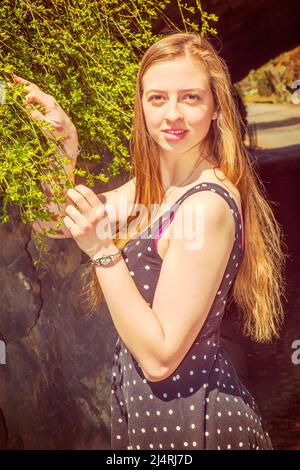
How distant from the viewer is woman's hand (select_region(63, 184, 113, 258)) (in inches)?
60.7

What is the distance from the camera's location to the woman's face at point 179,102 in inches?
65.2

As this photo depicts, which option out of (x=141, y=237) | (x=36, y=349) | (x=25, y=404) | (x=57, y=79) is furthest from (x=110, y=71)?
(x=25, y=404)

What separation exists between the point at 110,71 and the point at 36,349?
50.2 inches

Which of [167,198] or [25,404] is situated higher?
[167,198]

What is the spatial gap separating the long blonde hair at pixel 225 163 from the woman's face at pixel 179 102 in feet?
0.07

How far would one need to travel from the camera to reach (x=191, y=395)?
164 cm

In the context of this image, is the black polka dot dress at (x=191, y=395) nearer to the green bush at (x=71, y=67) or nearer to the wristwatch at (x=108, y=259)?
the wristwatch at (x=108, y=259)

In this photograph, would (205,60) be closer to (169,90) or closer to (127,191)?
(169,90)

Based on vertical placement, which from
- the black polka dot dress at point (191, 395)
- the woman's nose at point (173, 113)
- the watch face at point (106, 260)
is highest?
the woman's nose at point (173, 113)

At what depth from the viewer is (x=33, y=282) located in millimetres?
2678

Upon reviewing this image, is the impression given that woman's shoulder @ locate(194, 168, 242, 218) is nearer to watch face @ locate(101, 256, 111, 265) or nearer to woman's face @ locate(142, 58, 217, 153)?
woman's face @ locate(142, 58, 217, 153)

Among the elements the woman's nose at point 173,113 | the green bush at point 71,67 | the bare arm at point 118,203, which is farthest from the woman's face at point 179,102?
the bare arm at point 118,203

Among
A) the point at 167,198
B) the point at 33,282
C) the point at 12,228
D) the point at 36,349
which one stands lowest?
the point at 36,349
